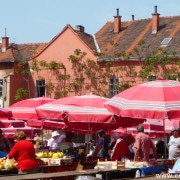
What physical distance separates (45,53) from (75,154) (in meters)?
31.8

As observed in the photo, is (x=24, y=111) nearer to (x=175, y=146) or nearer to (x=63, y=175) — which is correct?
(x=175, y=146)

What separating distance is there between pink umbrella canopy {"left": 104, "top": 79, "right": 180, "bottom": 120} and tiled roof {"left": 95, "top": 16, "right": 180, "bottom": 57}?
29.1 m

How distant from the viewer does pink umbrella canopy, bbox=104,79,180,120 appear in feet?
42.7

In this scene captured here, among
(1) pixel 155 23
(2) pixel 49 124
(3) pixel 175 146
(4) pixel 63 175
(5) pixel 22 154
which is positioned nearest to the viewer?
(4) pixel 63 175

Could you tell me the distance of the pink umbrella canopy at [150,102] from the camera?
42.7 ft

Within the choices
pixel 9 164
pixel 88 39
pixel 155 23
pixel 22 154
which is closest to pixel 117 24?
pixel 88 39

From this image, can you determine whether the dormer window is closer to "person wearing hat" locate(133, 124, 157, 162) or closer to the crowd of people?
the crowd of people

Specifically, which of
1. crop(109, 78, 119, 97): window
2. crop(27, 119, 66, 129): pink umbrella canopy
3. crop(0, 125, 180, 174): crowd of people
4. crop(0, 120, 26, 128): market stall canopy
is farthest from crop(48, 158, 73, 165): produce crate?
crop(109, 78, 119, 97): window

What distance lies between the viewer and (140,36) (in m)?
46.9

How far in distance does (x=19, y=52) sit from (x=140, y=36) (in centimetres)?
1204

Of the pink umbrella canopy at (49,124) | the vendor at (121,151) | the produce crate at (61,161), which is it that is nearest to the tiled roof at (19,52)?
the pink umbrella canopy at (49,124)

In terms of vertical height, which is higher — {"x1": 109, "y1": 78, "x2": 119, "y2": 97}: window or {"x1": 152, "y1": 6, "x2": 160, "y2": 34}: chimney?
{"x1": 152, "y1": 6, "x2": 160, "y2": 34}: chimney

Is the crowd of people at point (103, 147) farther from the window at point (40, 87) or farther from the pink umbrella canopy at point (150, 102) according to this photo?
the window at point (40, 87)

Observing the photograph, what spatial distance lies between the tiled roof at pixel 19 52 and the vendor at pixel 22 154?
37.1 meters
